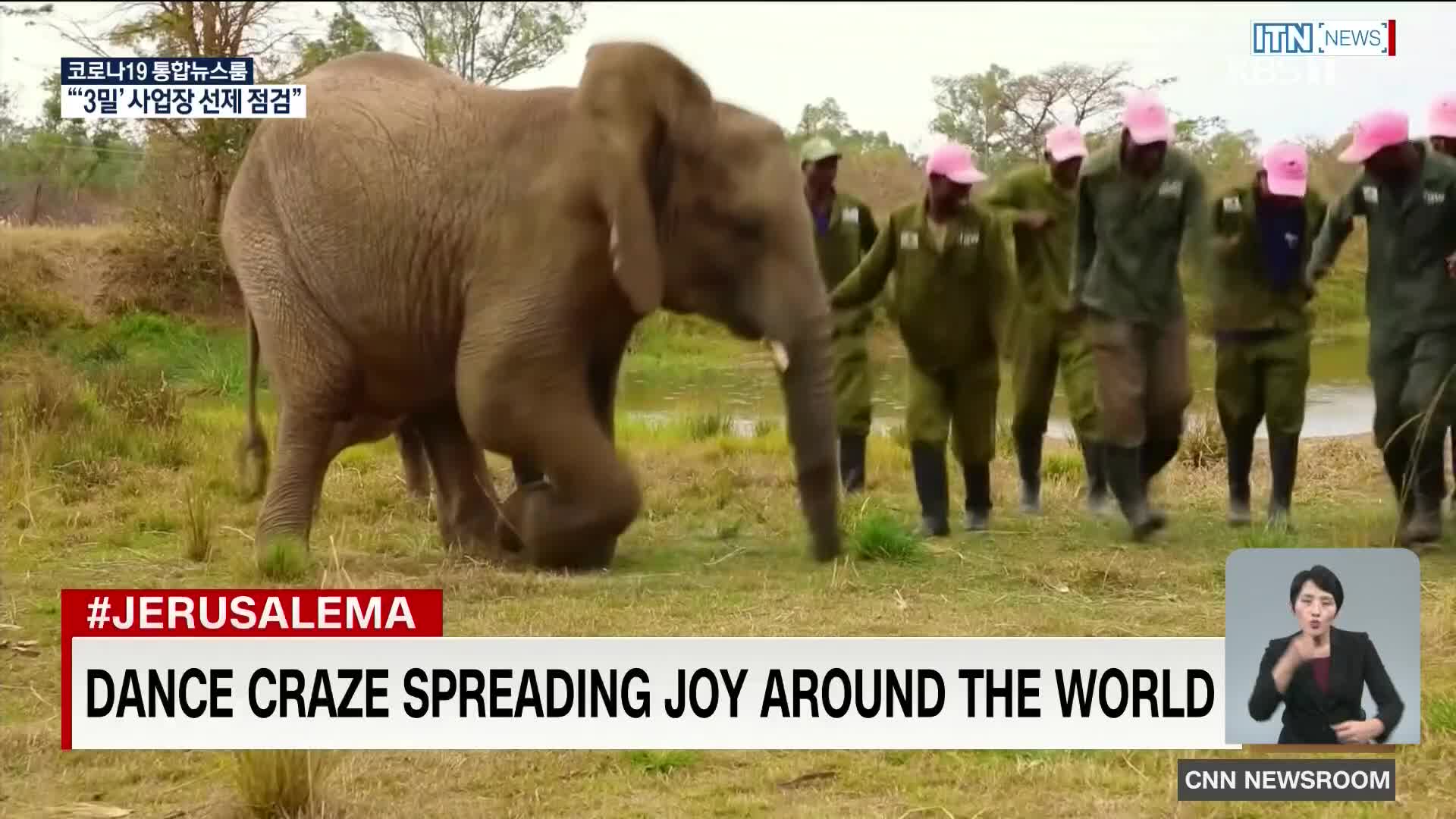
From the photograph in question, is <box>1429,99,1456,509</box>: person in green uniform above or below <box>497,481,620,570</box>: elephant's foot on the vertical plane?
above

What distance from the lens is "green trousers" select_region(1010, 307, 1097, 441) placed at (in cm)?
522

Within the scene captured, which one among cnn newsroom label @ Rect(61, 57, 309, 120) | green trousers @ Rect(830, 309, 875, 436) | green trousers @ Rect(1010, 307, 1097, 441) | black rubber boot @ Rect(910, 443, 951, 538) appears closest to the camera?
cnn newsroom label @ Rect(61, 57, 309, 120)

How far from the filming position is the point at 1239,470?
4703mm

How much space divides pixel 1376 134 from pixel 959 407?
1.48 m

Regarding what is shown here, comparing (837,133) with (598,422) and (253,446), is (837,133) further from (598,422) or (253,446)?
(253,446)

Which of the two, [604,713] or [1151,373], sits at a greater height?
[1151,373]

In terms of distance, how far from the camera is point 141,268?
14.1ft

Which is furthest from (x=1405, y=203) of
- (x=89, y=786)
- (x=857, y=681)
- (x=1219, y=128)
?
(x=89, y=786)

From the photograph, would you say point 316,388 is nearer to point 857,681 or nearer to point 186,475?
point 186,475

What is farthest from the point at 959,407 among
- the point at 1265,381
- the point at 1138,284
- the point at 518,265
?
the point at 518,265

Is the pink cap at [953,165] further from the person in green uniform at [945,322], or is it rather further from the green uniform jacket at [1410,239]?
the green uniform jacket at [1410,239]

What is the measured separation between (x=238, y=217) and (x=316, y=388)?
576 mm

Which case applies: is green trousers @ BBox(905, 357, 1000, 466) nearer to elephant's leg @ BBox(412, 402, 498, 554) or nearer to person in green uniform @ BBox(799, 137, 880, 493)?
person in green uniform @ BBox(799, 137, 880, 493)
